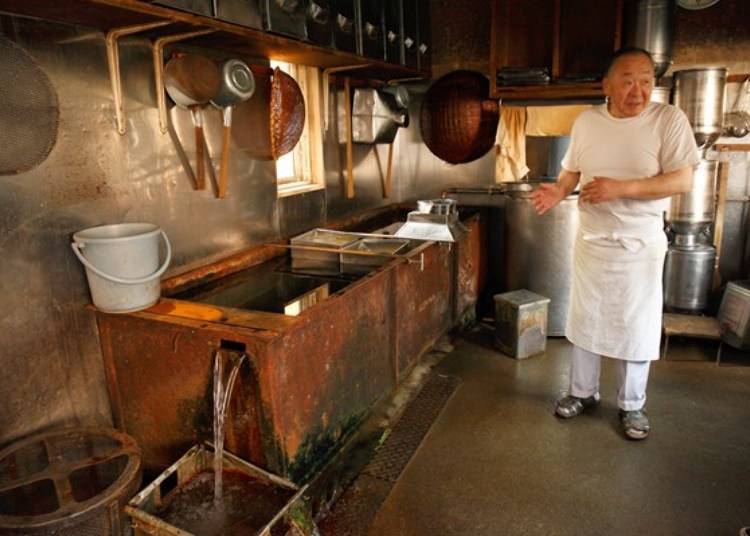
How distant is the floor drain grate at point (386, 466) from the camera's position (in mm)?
2312

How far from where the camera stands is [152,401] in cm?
225

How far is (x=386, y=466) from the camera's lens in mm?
2662

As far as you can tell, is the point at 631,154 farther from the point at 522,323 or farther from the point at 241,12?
the point at 241,12

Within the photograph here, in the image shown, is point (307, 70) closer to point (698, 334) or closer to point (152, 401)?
point (152, 401)

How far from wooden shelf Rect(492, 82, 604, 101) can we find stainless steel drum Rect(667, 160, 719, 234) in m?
0.94

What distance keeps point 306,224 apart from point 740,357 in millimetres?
3101

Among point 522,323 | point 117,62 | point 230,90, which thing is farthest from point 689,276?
point 117,62

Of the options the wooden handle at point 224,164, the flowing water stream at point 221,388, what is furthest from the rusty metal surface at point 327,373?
the wooden handle at point 224,164

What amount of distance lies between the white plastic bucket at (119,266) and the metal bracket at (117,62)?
459 mm

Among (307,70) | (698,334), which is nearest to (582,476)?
(698,334)

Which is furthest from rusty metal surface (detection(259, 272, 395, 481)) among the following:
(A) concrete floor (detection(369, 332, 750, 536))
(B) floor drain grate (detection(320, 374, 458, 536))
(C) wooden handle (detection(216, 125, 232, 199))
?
(C) wooden handle (detection(216, 125, 232, 199))

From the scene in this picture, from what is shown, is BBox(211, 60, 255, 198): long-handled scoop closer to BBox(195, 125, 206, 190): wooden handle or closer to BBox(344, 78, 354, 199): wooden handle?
BBox(195, 125, 206, 190): wooden handle

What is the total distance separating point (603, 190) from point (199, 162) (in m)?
1.91

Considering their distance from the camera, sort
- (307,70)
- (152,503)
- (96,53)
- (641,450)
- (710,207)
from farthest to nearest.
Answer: (710,207) < (307,70) < (641,450) < (96,53) < (152,503)
